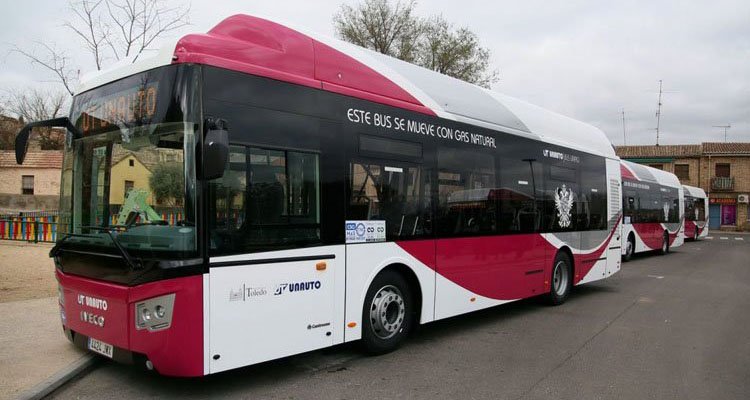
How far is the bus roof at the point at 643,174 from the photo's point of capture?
19.0 meters

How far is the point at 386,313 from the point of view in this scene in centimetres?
604

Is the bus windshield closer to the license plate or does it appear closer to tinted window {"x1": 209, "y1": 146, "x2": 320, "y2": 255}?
tinted window {"x1": 209, "y1": 146, "x2": 320, "y2": 255}

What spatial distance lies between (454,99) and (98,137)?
14.1 feet

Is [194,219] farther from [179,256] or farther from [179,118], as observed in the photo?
[179,118]

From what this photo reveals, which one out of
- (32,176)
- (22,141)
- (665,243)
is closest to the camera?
(22,141)

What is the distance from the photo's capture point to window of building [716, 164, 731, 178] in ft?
165

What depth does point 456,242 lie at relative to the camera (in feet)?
22.6

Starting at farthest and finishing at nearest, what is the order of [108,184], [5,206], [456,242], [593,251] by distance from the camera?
[5,206] → [593,251] → [456,242] → [108,184]

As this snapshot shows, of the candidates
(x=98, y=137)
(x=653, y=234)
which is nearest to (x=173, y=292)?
(x=98, y=137)

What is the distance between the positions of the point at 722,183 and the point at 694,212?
80.8ft

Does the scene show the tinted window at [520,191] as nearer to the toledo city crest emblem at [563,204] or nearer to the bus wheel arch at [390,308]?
the toledo city crest emblem at [563,204]

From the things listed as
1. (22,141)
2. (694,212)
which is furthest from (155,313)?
(694,212)

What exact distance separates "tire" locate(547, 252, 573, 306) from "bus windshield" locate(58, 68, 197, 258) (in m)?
6.75

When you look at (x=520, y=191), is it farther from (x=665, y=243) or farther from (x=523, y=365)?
(x=665, y=243)
